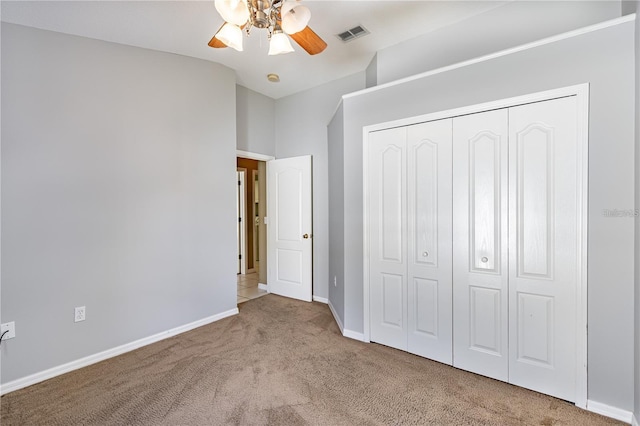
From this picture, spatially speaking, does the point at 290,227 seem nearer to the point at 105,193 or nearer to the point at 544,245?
the point at 105,193

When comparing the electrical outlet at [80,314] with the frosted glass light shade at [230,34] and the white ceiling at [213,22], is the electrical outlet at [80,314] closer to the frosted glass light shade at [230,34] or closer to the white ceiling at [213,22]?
the white ceiling at [213,22]

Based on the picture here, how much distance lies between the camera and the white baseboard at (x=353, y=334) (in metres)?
2.88

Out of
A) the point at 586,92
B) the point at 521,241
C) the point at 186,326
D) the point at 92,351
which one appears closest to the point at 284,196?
the point at 186,326

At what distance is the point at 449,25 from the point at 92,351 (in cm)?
441

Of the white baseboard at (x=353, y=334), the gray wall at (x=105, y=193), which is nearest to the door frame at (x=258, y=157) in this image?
the gray wall at (x=105, y=193)

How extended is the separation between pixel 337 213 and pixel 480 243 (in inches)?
59.4

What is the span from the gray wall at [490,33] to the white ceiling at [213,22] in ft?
0.29

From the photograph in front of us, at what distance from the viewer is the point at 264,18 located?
1657 mm

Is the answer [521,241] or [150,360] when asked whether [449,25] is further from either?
[150,360]

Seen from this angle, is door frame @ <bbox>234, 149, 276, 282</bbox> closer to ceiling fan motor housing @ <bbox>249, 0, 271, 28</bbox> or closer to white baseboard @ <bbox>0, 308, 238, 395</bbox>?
white baseboard @ <bbox>0, 308, 238, 395</bbox>

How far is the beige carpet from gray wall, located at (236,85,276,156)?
2685 mm

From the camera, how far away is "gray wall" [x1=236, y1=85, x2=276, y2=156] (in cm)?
408

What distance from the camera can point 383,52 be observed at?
125 inches

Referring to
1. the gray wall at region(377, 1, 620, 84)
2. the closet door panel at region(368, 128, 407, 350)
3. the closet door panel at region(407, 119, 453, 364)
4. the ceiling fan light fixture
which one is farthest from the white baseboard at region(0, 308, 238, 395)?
the gray wall at region(377, 1, 620, 84)
